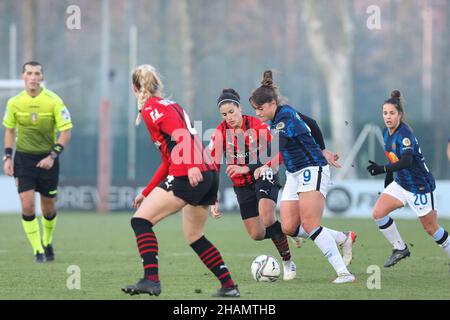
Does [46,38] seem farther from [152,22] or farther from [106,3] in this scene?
[106,3]

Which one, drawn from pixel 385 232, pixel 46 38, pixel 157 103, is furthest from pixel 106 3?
pixel 46 38

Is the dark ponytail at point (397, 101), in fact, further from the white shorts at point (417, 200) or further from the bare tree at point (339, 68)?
the bare tree at point (339, 68)

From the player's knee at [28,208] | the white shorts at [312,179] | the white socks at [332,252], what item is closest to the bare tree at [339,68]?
the player's knee at [28,208]

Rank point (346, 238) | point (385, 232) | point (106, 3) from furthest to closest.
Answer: point (106, 3) → point (385, 232) → point (346, 238)

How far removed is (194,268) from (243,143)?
182 centimetres

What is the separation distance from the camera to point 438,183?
23312mm

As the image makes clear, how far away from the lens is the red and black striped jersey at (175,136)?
28.3 feet

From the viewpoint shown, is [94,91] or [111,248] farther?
[94,91]

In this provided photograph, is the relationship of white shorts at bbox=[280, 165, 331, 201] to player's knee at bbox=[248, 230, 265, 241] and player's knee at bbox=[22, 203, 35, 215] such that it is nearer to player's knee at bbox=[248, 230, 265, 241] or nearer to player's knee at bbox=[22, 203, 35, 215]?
player's knee at bbox=[248, 230, 265, 241]

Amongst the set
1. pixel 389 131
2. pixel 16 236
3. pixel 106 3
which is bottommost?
pixel 16 236

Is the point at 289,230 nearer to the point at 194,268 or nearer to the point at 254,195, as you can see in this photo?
the point at 254,195

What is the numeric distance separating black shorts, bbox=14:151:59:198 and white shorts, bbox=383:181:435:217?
4428 mm

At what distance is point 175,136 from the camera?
8633 millimetres
